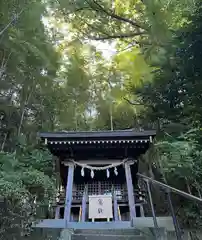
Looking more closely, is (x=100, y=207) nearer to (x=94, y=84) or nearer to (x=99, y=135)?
(x=99, y=135)

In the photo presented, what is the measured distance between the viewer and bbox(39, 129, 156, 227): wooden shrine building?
22.2 feet

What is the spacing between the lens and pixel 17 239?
445 centimetres

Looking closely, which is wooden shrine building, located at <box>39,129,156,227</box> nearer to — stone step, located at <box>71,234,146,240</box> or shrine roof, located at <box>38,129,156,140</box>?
shrine roof, located at <box>38,129,156,140</box>

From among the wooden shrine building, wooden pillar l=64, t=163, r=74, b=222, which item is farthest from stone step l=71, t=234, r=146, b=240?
the wooden shrine building

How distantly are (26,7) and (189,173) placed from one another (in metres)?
7.13

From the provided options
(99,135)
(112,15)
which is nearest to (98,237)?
(99,135)

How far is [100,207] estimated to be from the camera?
671 cm

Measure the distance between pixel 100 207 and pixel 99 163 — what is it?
1441mm

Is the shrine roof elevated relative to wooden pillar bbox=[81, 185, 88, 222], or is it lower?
elevated

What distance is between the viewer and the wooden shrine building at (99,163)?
22.2ft

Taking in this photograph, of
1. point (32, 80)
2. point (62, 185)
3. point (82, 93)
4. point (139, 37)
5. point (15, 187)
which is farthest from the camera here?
point (82, 93)

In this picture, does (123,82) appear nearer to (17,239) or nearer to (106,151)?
(106,151)

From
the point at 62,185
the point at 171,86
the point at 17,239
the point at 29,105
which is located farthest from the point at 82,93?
the point at 17,239

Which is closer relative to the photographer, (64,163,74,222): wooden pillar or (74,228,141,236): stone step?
(74,228,141,236): stone step
